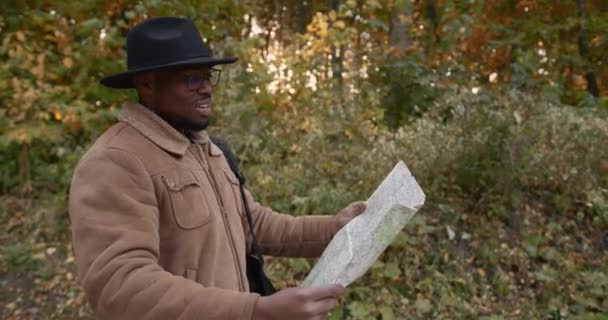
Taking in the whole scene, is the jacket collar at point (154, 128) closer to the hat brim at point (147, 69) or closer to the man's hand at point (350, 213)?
the hat brim at point (147, 69)

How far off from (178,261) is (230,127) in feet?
15.6

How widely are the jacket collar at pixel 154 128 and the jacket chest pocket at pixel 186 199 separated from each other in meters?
0.10

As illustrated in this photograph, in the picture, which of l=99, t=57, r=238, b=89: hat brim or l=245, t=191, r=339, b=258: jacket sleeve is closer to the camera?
l=99, t=57, r=238, b=89: hat brim

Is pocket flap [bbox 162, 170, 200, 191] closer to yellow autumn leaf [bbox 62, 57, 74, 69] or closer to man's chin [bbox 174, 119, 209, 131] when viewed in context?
man's chin [bbox 174, 119, 209, 131]

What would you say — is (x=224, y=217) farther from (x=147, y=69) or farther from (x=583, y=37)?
(x=583, y=37)

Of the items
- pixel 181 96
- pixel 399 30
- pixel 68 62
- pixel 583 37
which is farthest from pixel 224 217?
pixel 583 37

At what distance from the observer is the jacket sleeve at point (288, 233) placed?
7.72 ft

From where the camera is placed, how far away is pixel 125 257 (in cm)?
150

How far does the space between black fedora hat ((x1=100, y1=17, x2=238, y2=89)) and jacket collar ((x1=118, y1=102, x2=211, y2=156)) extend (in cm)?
13

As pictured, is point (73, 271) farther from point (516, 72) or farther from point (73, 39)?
→ point (516, 72)

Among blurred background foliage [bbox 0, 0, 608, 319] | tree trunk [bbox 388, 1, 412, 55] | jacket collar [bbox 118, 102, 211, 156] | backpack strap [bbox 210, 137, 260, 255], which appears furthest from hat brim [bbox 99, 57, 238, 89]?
tree trunk [bbox 388, 1, 412, 55]

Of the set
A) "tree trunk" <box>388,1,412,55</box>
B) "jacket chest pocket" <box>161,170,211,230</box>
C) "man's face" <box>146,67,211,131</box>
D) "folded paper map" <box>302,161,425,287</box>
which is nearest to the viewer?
"folded paper map" <box>302,161,425,287</box>

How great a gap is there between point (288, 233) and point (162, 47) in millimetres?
1008

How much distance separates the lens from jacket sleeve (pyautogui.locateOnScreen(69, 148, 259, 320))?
4.83 ft
